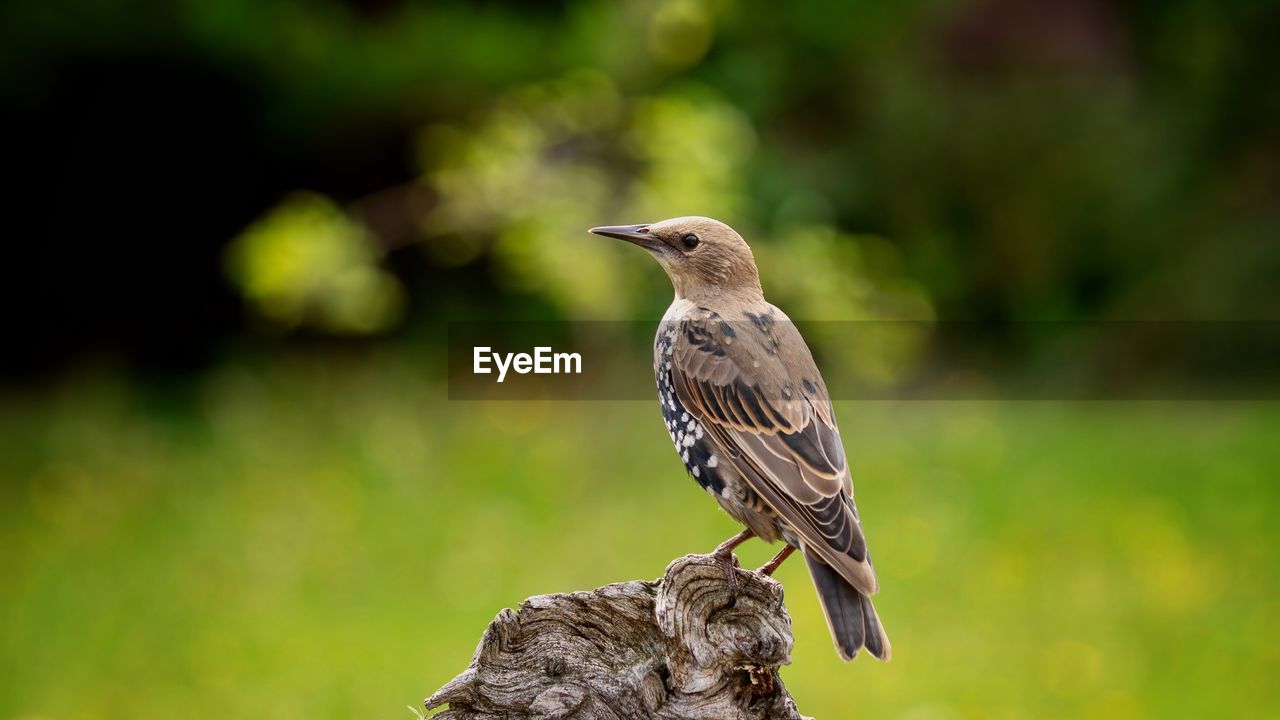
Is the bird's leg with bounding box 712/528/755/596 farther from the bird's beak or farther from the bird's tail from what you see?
the bird's beak

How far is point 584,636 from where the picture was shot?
11.0 feet

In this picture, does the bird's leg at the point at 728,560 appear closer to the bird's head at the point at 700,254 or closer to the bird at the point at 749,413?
the bird at the point at 749,413

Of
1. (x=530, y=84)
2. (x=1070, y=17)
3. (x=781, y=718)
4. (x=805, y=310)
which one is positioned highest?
(x=1070, y=17)

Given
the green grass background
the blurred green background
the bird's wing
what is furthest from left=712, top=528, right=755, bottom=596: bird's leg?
the blurred green background

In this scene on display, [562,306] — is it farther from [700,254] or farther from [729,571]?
[729,571]

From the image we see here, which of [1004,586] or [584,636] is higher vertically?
[1004,586]

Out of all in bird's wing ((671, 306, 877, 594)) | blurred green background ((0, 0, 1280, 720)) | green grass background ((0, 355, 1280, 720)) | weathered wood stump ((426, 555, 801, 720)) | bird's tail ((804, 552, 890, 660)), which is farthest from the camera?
blurred green background ((0, 0, 1280, 720))

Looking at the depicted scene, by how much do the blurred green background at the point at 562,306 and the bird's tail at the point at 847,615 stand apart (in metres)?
3.68

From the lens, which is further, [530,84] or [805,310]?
[530,84]

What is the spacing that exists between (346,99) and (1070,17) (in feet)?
23.8

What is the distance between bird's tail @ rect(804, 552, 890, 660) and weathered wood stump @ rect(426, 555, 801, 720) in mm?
130

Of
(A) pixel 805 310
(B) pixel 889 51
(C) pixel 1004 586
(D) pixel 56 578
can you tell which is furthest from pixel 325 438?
(B) pixel 889 51

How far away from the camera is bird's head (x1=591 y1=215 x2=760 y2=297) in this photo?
3850 millimetres

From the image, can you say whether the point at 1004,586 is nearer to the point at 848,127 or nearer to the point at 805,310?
the point at 805,310
